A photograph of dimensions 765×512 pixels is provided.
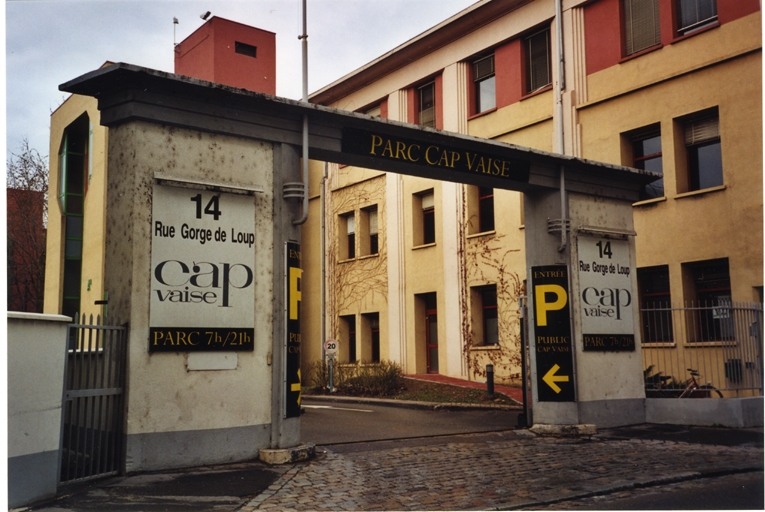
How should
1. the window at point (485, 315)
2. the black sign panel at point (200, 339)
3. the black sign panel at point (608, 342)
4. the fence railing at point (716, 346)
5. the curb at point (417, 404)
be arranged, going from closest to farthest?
the black sign panel at point (200, 339)
the black sign panel at point (608, 342)
the fence railing at point (716, 346)
the curb at point (417, 404)
the window at point (485, 315)

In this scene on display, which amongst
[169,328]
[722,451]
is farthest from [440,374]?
[169,328]

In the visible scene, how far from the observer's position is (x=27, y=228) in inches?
1069

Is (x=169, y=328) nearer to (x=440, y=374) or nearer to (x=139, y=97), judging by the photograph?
(x=139, y=97)

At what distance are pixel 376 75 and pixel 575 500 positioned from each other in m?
20.9

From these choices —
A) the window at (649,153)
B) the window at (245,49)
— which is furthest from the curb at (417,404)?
the window at (245,49)

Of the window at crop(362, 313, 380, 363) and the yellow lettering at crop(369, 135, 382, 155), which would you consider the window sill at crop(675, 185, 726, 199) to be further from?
the window at crop(362, 313, 380, 363)

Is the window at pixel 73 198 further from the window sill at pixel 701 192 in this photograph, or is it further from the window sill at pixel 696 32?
the window sill at pixel 701 192

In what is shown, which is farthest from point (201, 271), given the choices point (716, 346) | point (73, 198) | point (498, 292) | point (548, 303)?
point (73, 198)

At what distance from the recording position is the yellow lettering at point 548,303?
12703 millimetres

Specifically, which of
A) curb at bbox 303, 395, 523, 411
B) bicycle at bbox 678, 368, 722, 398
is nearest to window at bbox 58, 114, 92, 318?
curb at bbox 303, 395, 523, 411

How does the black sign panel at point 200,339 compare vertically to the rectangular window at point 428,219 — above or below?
below

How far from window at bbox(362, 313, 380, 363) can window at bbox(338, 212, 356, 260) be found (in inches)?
98.0

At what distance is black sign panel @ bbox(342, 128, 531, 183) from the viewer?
10.7 m

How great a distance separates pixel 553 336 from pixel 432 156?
11.9 feet
